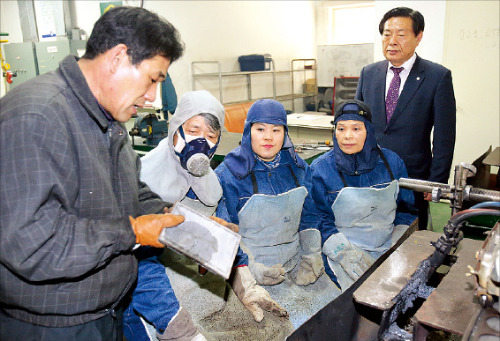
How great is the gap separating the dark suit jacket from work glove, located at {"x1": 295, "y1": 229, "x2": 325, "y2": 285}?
109 cm

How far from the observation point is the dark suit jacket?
8.61 feet

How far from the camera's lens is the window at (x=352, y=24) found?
27.8 feet

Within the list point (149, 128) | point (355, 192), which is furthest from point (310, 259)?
point (149, 128)

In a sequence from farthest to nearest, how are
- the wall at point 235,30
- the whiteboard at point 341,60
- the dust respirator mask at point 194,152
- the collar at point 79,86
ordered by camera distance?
the whiteboard at point 341,60
the wall at point 235,30
the dust respirator mask at point 194,152
the collar at point 79,86

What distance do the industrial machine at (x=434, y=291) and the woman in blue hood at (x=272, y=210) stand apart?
15.0 inches

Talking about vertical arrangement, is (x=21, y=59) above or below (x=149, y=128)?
above

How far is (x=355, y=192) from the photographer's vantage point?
204cm

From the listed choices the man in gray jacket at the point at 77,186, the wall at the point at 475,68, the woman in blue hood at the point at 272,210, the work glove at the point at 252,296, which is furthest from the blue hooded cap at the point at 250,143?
the wall at the point at 475,68

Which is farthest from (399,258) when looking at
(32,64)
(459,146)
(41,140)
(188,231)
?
(32,64)

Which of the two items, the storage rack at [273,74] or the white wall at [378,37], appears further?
the storage rack at [273,74]

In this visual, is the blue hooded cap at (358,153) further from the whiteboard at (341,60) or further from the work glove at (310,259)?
the whiteboard at (341,60)

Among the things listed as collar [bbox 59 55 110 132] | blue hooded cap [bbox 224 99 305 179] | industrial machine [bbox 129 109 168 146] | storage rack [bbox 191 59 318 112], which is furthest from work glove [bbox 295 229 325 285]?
storage rack [bbox 191 59 318 112]

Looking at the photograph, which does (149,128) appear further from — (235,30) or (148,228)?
(235,30)

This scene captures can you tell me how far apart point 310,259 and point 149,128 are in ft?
7.05
